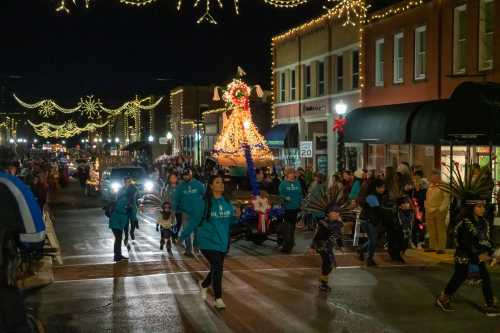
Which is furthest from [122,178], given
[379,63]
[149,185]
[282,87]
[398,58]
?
[282,87]

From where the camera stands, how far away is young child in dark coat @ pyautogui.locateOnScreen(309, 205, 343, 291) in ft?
34.4

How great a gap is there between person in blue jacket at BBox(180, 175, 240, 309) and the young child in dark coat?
5.74 ft

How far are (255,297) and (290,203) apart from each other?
4843 millimetres

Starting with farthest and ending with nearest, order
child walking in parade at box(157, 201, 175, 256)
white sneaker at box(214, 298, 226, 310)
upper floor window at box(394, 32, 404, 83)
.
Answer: upper floor window at box(394, 32, 404, 83) < child walking in parade at box(157, 201, 175, 256) < white sneaker at box(214, 298, 226, 310)

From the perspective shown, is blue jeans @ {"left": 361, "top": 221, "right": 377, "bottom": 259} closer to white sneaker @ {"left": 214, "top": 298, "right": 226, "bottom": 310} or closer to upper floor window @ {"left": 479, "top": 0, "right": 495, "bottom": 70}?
white sneaker @ {"left": 214, "top": 298, "right": 226, "bottom": 310}

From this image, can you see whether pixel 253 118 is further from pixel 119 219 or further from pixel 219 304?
pixel 219 304

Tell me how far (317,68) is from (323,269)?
933 inches

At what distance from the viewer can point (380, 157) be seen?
27.0 meters

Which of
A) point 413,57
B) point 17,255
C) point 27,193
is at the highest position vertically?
point 413,57

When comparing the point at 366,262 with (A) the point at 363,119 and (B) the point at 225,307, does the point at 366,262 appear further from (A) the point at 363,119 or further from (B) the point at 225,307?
(A) the point at 363,119

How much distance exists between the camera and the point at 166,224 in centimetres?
1526

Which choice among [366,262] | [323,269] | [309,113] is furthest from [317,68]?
[323,269]

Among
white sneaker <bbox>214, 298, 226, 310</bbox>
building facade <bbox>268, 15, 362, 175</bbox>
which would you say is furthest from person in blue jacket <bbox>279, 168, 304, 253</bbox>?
building facade <bbox>268, 15, 362, 175</bbox>

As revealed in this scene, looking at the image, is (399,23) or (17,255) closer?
(17,255)
